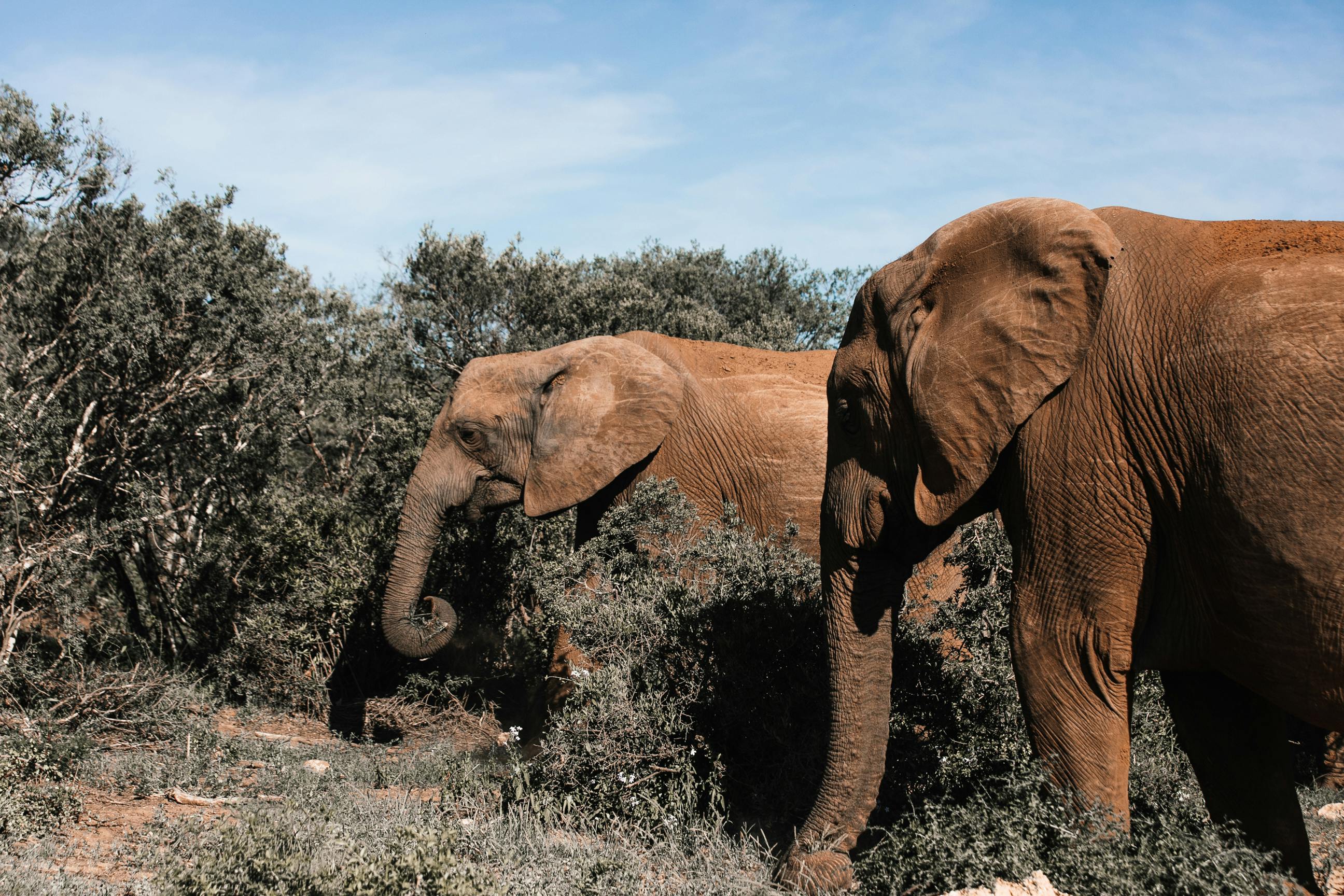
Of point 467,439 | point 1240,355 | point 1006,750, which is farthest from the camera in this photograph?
point 467,439

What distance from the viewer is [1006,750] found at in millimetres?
5785

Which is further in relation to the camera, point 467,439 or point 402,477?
point 402,477

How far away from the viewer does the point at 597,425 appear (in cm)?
831

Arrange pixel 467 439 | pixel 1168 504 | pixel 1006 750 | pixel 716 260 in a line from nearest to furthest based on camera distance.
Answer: pixel 1168 504, pixel 1006 750, pixel 467 439, pixel 716 260

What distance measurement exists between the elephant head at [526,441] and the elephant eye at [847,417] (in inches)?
135

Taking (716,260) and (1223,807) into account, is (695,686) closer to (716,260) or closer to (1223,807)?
(1223,807)

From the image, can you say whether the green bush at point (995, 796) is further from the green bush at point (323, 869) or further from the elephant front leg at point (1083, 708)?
the green bush at point (323, 869)

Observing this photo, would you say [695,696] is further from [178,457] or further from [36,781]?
[178,457]

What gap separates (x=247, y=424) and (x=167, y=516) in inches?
46.6

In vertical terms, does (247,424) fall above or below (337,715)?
above

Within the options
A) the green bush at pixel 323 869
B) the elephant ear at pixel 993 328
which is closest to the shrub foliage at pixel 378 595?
the green bush at pixel 323 869

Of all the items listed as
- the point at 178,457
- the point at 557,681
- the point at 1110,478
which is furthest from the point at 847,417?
the point at 178,457

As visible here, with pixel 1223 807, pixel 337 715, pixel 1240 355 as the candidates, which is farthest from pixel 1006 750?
pixel 337 715

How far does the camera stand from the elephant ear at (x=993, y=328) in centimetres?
414
